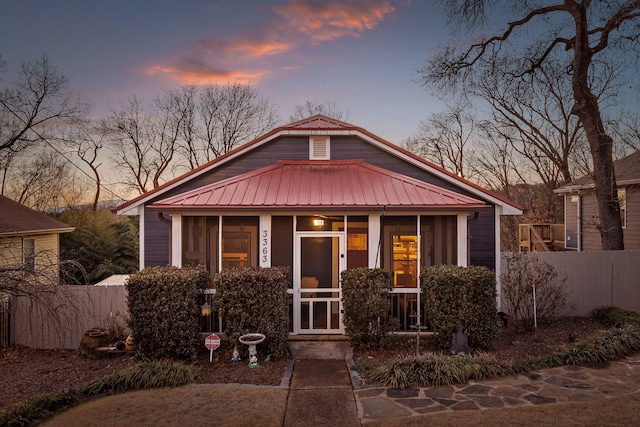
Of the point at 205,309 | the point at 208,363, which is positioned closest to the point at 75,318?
the point at 205,309

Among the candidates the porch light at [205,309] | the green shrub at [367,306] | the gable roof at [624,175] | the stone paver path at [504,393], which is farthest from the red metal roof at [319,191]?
the gable roof at [624,175]

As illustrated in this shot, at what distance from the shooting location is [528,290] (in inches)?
388

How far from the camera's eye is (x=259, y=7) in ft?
42.3

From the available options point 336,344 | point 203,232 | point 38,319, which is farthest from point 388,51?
point 38,319

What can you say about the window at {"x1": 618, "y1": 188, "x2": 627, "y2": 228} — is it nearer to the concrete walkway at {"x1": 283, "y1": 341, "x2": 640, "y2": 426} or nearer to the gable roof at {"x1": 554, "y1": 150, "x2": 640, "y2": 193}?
the gable roof at {"x1": 554, "y1": 150, "x2": 640, "y2": 193}

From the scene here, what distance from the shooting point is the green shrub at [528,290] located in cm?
984

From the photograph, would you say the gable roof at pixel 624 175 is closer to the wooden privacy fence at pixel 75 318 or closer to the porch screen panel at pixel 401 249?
the porch screen panel at pixel 401 249

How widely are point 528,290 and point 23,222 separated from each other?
53.7ft

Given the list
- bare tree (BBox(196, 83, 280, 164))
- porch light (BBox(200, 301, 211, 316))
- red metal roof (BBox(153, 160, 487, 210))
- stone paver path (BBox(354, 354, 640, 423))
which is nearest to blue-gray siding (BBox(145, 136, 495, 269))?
red metal roof (BBox(153, 160, 487, 210))

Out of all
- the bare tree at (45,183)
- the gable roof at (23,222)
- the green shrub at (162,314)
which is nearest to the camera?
the green shrub at (162,314)

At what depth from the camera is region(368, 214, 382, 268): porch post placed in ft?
30.7

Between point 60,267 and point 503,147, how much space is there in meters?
24.9

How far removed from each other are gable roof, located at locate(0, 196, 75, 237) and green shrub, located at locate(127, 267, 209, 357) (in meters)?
8.35

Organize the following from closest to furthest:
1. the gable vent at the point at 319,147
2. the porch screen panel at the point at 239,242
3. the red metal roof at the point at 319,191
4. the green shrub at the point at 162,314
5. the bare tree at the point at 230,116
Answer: the green shrub at the point at 162,314 < the red metal roof at the point at 319,191 < the porch screen panel at the point at 239,242 < the gable vent at the point at 319,147 < the bare tree at the point at 230,116
